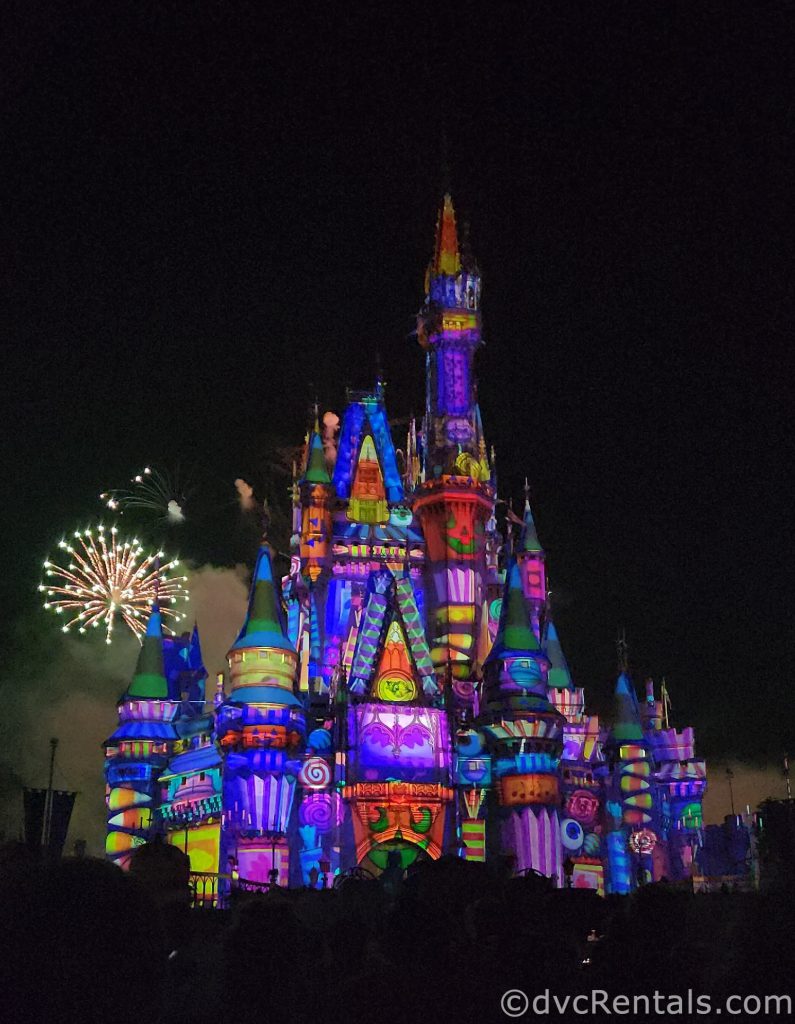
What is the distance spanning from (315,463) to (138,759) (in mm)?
15776

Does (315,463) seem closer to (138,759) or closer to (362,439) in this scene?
(362,439)

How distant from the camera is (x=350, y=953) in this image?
9820 millimetres

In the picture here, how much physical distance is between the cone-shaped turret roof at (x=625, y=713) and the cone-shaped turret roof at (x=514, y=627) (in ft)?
28.9

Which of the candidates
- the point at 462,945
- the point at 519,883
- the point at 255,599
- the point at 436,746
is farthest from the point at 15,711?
the point at 462,945

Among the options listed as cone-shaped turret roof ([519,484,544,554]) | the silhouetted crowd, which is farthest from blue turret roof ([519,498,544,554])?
the silhouetted crowd

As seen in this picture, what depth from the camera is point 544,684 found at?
48.1 metres

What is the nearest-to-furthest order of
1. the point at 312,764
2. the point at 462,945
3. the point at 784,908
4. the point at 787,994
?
the point at 787,994, the point at 784,908, the point at 462,945, the point at 312,764

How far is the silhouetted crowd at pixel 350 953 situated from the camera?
2.95 m

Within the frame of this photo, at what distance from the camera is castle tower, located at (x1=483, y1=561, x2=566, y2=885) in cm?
4428

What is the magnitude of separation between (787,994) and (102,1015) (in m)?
2.38

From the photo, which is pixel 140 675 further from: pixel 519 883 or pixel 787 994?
pixel 787 994

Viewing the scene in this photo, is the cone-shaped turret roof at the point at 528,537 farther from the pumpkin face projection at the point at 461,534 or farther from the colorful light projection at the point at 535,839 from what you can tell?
the colorful light projection at the point at 535,839

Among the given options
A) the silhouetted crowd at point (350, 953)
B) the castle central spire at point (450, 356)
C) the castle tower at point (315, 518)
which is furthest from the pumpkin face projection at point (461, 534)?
the silhouetted crowd at point (350, 953)

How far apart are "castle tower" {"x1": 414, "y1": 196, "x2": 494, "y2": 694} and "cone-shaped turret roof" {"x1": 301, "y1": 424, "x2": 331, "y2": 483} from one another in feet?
15.4
